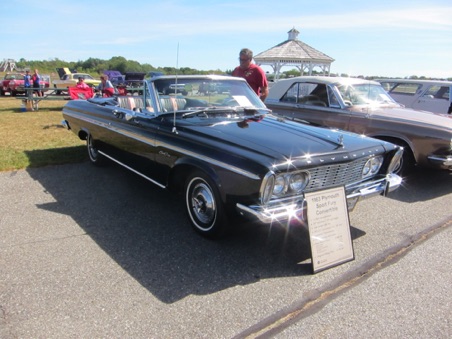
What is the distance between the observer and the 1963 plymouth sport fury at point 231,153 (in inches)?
117

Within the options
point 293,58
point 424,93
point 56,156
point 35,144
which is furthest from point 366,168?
point 293,58

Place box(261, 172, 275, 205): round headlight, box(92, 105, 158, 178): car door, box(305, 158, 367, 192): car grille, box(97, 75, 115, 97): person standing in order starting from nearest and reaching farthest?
1. box(261, 172, 275, 205): round headlight
2. box(305, 158, 367, 192): car grille
3. box(92, 105, 158, 178): car door
4. box(97, 75, 115, 97): person standing

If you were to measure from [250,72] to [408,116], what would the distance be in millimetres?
2759

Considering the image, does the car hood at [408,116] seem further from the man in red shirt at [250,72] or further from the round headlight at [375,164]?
the round headlight at [375,164]

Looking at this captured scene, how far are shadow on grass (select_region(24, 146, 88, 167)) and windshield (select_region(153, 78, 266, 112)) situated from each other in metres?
3.00

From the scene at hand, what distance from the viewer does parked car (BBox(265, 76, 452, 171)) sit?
17.6ft

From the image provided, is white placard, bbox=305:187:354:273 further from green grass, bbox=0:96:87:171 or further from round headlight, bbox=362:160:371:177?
green grass, bbox=0:96:87:171

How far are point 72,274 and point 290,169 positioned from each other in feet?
6.43

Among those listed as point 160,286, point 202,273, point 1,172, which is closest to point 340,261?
point 202,273

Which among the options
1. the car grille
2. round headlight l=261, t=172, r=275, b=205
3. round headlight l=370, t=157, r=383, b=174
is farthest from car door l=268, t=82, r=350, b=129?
round headlight l=261, t=172, r=275, b=205

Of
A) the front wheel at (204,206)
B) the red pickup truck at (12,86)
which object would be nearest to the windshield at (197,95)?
the front wheel at (204,206)

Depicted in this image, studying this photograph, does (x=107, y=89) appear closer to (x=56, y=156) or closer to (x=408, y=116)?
(x=56, y=156)

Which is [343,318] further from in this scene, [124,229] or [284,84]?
[284,84]

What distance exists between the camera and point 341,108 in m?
6.39
